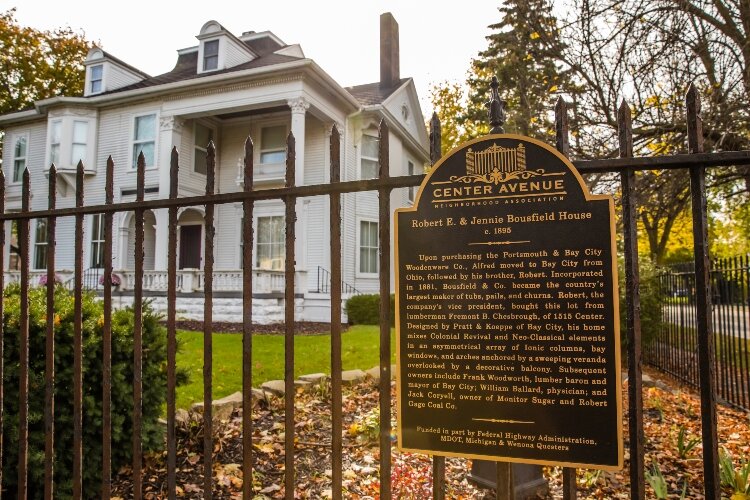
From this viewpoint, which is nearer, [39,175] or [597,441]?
[597,441]

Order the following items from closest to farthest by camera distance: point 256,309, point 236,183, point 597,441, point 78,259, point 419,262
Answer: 1. point 597,441
2. point 419,262
3. point 78,259
4. point 256,309
5. point 236,183

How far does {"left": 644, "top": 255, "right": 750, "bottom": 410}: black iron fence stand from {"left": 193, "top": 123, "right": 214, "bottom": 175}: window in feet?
50.3

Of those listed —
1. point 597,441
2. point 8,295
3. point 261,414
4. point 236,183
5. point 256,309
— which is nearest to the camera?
point 597,441

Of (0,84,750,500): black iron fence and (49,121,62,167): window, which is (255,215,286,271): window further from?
(0,84,750,500): black iron fence

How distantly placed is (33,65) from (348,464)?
33681 mm

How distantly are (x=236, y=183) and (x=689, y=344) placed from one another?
1477 centimetres

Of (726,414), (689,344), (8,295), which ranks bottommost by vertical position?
(726,414)

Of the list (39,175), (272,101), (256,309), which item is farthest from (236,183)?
(39,175)

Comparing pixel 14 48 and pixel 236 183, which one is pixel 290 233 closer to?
pixel 236 183

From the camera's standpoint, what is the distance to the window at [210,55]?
1772cm

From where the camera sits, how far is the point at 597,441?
193 centimetres

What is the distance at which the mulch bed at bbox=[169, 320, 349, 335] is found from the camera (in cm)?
1235

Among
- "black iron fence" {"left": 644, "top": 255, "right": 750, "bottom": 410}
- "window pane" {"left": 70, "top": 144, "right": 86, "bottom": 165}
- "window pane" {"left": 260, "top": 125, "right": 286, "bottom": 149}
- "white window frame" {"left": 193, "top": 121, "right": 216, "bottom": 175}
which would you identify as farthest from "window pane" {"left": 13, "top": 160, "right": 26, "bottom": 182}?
"black iron fence" {"left": 644, "top": 255, "right": 750, "bottom": 410}

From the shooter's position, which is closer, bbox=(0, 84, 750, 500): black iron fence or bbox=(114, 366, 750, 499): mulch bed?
bbox=(0, 84, 750, 500): black iron fence
